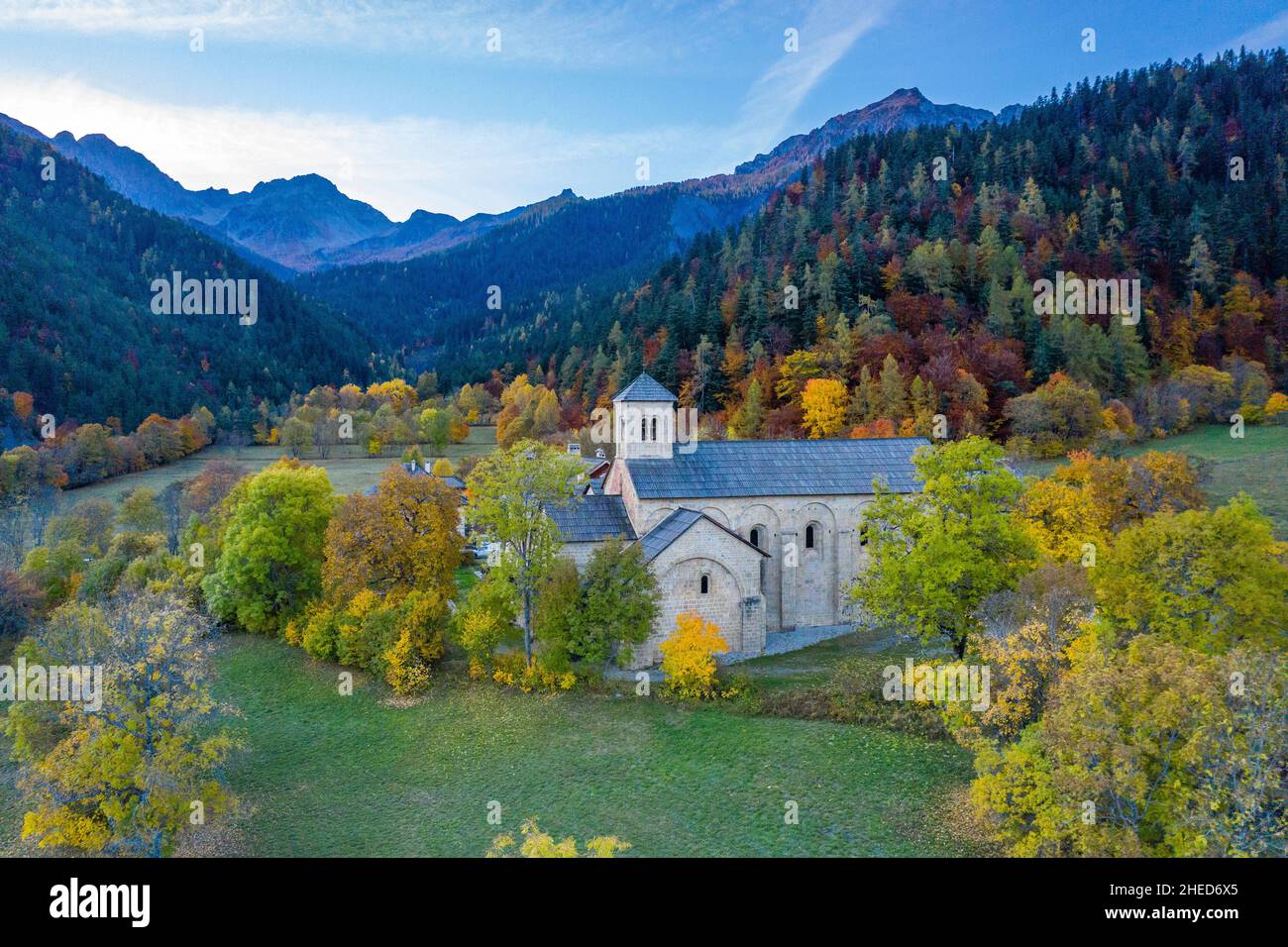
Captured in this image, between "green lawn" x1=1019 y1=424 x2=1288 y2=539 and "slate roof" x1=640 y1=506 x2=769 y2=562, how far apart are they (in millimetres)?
32660

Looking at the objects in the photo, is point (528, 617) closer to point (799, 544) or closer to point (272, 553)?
point (799, 544)

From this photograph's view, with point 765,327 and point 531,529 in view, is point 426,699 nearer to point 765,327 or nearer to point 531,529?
point 531,529

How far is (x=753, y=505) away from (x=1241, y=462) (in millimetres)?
43180

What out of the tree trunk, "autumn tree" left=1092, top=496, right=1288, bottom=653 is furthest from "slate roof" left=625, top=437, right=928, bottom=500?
"autumn tree" left=1092, top=496, right=1288, bottom=653

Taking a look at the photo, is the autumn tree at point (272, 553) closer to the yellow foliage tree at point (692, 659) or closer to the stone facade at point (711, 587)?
the stone facade at point (711, 587)

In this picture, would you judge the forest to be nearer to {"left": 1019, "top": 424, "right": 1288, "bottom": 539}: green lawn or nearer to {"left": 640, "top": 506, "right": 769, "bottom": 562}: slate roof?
{"left": 1019, "top": 424, "right": 1288, "bottom": 539}: green lawn

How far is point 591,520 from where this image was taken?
38281 mm

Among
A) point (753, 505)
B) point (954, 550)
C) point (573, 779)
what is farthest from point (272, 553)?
point (954, 550)

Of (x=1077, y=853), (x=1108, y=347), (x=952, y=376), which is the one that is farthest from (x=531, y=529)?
(x=1108, y=347)

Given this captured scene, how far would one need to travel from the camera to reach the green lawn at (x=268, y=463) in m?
82.5

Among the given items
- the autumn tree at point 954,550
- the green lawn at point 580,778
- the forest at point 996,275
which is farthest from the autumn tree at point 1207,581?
the forest at point 996,275

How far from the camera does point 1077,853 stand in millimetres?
17188

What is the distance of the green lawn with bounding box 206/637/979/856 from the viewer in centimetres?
2120

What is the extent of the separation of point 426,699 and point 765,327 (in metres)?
66.9
